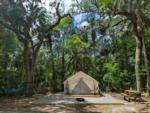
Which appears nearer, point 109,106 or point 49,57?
point 109,106

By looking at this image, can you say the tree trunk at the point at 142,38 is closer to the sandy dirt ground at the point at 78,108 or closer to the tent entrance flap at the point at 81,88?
the sandy dirt ground at the point at 78,108

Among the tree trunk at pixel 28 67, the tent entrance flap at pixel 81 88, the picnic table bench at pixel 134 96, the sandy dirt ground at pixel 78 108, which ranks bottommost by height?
the sandy dirt ground at pixel 78 108

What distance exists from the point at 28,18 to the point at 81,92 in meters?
8.11

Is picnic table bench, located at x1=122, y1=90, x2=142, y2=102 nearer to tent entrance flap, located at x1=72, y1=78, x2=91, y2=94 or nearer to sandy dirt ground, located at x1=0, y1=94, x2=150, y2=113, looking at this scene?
sandy dirt ground, located at x1=0, y1=94, x2=150, y2=113

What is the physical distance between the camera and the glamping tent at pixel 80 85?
91.1 ft

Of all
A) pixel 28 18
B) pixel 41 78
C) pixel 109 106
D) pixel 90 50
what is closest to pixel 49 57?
pixel 41 78

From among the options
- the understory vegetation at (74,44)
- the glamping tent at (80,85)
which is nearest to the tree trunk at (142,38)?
the understory vegetation at (74,44)

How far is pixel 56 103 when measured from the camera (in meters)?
19.2

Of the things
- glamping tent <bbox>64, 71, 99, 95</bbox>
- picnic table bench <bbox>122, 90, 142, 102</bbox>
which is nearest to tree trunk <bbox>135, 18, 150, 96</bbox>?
picnic table bench <bbox>122, 90, 142, 102</bbox>

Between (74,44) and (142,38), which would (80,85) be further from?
(74,44)

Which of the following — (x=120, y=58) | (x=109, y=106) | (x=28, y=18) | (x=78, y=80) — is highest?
(x=28, y=18)

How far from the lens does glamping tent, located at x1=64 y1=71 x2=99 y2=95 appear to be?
91.1ft

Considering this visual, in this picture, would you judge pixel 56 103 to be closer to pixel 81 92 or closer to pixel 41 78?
pixel 81 92

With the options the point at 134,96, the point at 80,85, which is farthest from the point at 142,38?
the point at 80,85
